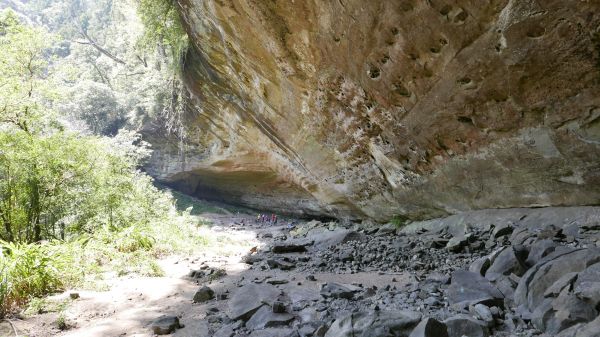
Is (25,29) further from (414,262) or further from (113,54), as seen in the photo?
(113,54)

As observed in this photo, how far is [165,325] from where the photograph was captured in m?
3.82

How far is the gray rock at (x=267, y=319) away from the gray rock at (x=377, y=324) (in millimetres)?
716

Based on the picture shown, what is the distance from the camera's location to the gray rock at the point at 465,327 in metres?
2.44

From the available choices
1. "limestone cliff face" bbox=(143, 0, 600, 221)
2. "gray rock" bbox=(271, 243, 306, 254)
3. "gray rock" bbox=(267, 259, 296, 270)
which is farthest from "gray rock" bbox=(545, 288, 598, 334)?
"gray rock" bbox=(271, 243, 306, 254)

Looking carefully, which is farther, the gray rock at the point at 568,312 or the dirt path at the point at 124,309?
the dirt path at the point at 124,309

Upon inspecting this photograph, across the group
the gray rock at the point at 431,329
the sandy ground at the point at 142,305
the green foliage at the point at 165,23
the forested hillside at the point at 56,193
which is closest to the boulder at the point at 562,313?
the gray rock at the point at 431,329

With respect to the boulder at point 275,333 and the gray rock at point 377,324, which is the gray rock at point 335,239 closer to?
the boulder at point 275,333

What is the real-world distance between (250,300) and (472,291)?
219 centimetres

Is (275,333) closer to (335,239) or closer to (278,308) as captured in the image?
(278,308)

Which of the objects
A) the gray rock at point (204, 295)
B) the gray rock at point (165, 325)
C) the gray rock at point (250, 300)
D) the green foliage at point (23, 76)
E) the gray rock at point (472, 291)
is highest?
the green foliage at point (23, 76)

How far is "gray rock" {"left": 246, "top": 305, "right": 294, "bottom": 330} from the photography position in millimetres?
3393

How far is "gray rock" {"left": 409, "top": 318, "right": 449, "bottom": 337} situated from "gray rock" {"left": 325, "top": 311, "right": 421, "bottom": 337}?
0.16m

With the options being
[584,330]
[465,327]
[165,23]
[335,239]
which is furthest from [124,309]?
[165,23]

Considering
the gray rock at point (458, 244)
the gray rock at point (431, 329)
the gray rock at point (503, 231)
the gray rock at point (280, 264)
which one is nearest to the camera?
the gray rock at point (431, 329)
